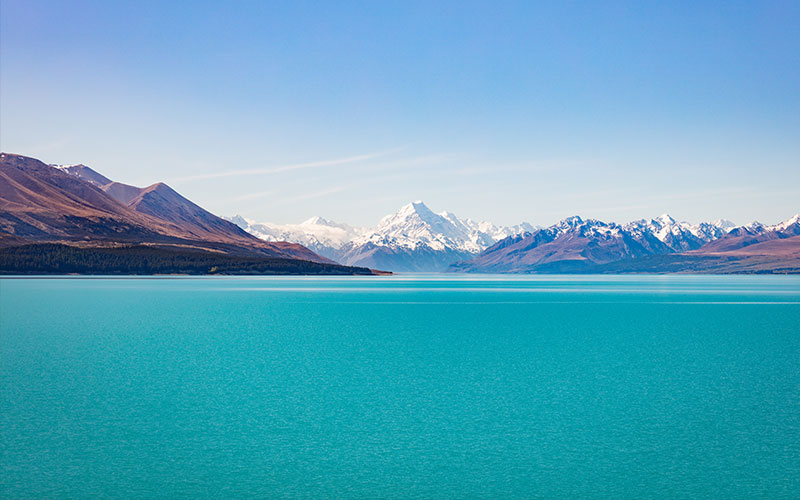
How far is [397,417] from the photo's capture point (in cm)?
2886

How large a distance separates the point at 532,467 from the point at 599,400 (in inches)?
453

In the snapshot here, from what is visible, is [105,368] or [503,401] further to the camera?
A: [105,368]

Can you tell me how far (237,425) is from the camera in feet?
88.6

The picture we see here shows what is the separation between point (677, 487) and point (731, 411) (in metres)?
11.4

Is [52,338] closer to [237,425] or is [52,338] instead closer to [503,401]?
[237,425]

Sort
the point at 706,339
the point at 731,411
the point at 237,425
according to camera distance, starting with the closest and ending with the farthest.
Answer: the point at 237,425 → the point at 731,411 → the point at 706,339

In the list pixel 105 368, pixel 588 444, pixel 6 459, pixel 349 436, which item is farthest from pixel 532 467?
pixel 105 368

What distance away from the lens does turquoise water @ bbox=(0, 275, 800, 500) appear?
806 inches

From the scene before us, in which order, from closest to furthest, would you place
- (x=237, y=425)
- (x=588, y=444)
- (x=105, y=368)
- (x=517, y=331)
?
(x=588, y=444), (x=237, y=425), (x=105, y=368), (x=517, y=331)

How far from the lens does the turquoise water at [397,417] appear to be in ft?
67.2

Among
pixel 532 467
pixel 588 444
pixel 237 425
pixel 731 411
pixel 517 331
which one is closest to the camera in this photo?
pixel 532 467

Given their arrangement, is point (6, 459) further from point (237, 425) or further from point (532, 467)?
point (532, 467)

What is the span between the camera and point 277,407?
1200 inches

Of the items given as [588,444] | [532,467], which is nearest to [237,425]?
[532,467]
